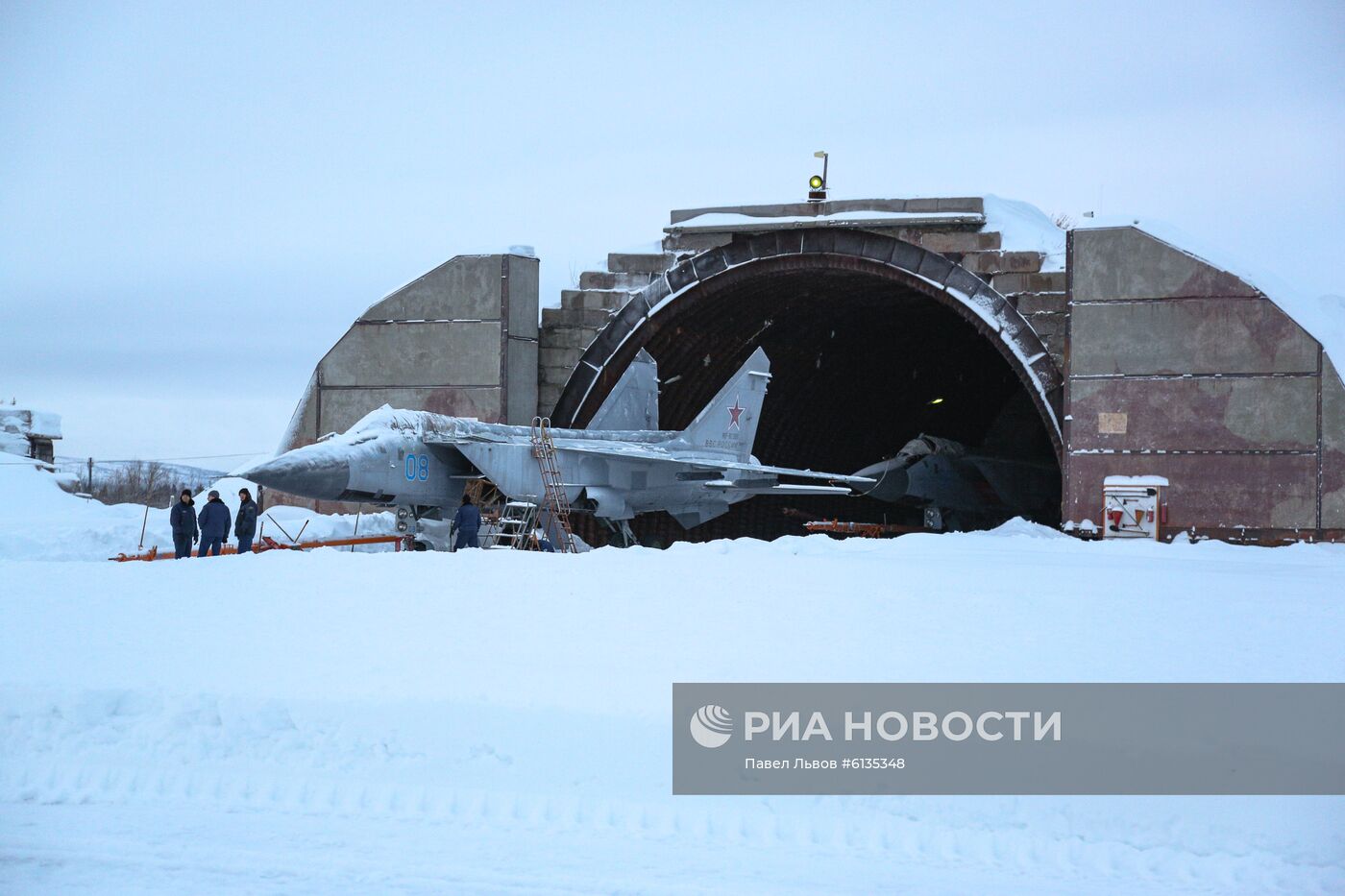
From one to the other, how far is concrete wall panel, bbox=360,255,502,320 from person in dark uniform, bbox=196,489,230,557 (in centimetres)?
951

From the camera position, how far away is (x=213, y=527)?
17922 mm

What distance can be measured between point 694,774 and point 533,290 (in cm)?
2061

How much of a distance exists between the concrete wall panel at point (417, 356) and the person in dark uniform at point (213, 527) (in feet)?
29.4

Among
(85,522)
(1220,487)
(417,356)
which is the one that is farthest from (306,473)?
(1220,487)

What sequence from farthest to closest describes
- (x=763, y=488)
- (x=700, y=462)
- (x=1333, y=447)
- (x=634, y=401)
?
(x=634, y=401) → (x=763, y=488) → (x=700, y=462) → (x=1333, y=447)

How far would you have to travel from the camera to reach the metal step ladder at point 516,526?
20250 millimetres

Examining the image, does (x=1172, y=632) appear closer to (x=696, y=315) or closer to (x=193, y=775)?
(x=193, y=775)

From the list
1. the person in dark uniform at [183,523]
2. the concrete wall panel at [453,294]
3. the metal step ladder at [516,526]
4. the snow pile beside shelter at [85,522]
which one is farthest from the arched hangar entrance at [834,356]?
the person in dark uniform at [183,523]

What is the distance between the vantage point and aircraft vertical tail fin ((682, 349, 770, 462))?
2639cm

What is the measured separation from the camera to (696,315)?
28.1 m

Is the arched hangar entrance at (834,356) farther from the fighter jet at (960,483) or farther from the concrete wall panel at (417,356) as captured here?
the concrete wall panel at (417,356)

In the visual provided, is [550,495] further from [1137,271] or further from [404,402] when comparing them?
[1137,271]

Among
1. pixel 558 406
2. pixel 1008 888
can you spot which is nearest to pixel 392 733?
pixel 1008 888

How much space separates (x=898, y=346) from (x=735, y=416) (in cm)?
927
